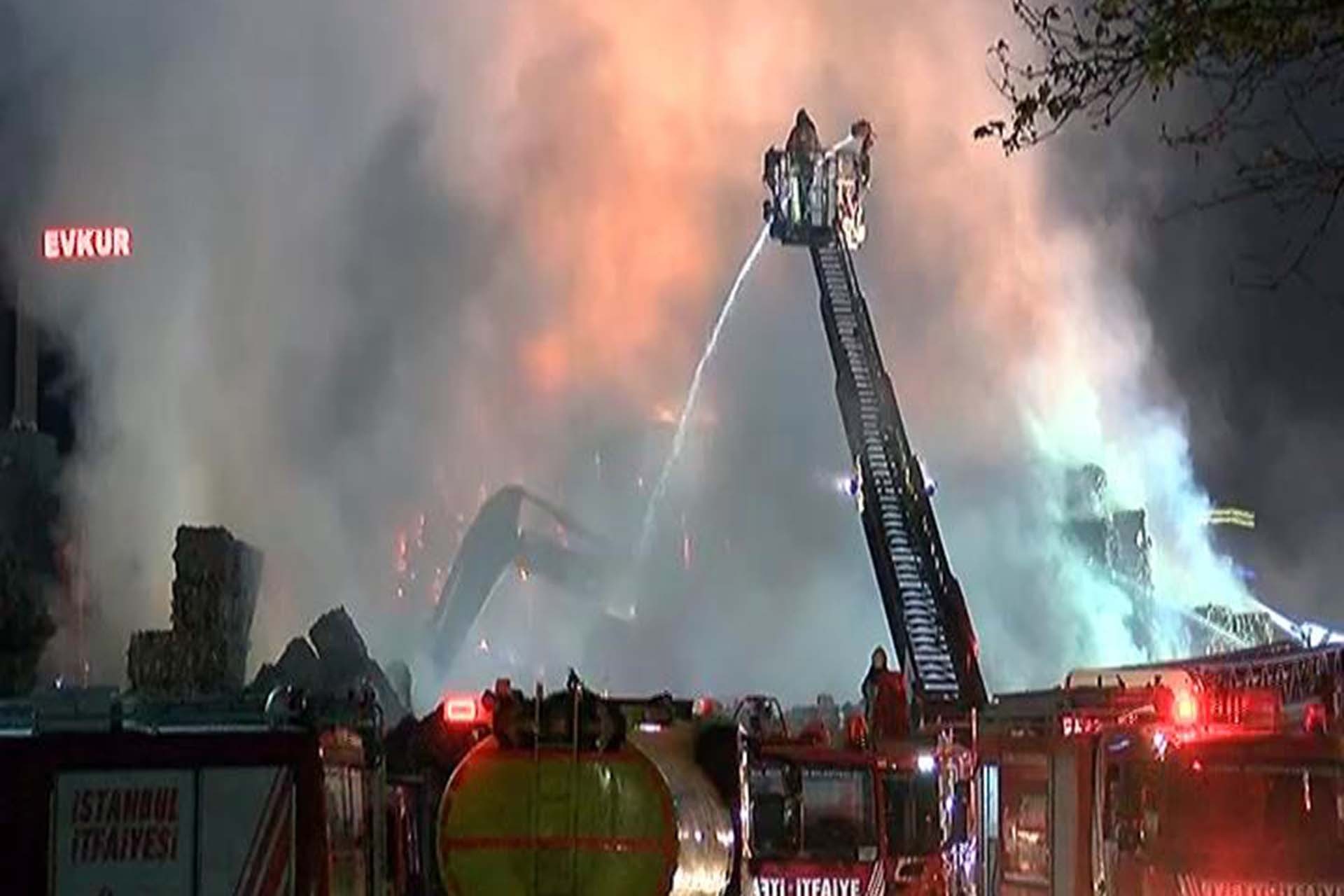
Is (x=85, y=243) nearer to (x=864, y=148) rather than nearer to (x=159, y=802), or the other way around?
(x=864, y=148)

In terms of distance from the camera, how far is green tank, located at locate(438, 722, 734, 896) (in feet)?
33.6

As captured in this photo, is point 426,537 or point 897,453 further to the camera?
point 426,537

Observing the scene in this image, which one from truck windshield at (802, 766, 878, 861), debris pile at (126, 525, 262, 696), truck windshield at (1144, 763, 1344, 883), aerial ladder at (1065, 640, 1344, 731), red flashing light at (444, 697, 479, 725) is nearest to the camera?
truck windshield at (1144, 763, 1344, 883)

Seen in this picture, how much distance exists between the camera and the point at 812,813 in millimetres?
13672

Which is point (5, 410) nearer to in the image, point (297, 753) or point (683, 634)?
point (683, 634)

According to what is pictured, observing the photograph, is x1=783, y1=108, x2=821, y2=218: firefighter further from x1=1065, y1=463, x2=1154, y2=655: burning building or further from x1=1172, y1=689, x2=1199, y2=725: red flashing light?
x1=1172, y1=689, x2=1199, y2=725: red flashing light

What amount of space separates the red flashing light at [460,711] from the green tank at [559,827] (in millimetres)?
3872

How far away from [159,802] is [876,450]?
19816 millimetres

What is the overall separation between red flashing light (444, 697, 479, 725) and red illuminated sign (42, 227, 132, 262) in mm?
34896

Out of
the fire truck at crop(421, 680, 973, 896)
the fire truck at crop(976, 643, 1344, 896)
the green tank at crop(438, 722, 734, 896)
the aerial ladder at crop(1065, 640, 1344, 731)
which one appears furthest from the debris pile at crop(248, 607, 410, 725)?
the green tank at crop(438, 722, 734, 896)

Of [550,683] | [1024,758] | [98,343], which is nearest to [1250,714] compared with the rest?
[1024,758]

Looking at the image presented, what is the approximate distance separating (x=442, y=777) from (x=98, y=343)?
37046 millimetres

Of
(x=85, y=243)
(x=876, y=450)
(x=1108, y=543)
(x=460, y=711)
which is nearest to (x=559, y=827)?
(x=460, y=711)

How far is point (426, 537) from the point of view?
38.2m
